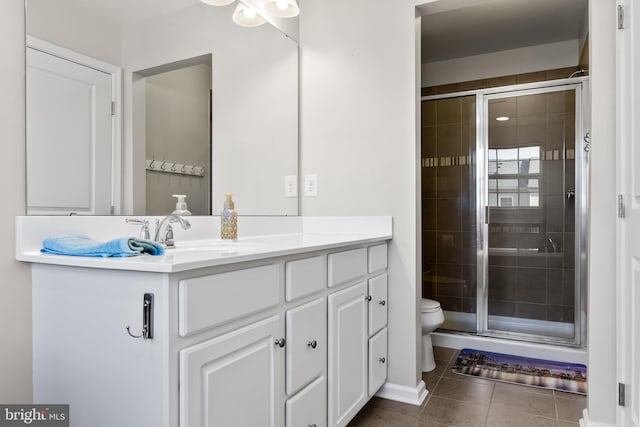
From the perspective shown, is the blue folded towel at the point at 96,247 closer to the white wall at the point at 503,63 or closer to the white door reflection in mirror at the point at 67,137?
the white door reflection in mirror at the point at 67,137

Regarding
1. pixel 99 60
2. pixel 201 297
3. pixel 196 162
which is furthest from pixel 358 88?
pixel 201 297

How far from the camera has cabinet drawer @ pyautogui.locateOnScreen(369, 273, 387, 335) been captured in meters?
1.96

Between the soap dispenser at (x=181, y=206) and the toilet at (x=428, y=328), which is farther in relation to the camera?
the toilet at (x=428, y=328)

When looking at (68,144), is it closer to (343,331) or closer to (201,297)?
(201,297)

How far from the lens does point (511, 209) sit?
329cm

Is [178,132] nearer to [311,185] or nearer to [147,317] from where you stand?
[311,185]

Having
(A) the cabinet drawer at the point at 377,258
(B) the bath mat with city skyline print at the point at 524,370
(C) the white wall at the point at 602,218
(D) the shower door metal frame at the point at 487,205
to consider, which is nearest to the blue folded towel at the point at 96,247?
(A) the cabinet drawer at the point at 377,258

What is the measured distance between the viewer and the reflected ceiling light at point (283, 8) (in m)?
2.12

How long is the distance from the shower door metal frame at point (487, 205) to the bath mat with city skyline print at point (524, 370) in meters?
0.22

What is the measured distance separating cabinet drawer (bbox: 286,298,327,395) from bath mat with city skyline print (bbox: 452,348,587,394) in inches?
55.1

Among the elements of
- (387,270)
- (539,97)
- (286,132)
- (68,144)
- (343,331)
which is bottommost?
(343,331)

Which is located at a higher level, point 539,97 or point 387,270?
point 539,97

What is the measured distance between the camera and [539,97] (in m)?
3.12

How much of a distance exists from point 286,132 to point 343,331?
1181 millimetres
